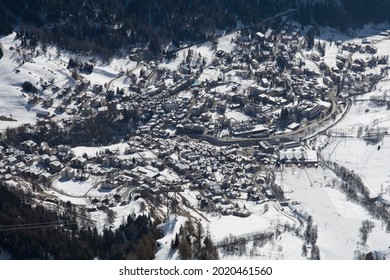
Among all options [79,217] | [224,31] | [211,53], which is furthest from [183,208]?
[224,31]

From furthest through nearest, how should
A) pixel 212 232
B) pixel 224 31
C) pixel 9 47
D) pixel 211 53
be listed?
pixel 224 31
pixel 211 53
pixel 9 47
pixel 212 232

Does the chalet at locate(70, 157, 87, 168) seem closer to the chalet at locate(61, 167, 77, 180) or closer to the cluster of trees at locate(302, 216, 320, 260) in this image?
the chalet at locate(61, 167, 77, 180)

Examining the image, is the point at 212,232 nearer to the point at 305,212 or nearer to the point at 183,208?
the point at 183,208

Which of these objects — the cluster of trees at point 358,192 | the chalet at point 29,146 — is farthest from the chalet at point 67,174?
the cluster of trees at point 358,192

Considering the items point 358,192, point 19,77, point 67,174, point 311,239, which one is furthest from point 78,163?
point 358,192

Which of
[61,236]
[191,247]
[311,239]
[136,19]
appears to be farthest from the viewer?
[136,19]

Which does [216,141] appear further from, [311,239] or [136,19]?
[136,19]

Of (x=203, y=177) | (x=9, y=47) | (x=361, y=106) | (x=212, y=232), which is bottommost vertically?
(x=212, y=232)
